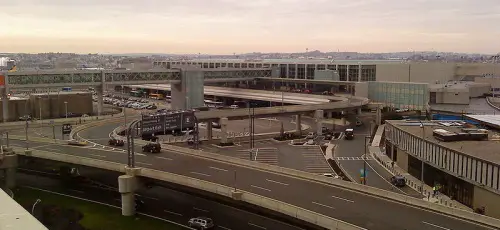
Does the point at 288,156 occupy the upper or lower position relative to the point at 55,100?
lower

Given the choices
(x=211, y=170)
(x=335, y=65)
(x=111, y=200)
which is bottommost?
(x=111, y=200)

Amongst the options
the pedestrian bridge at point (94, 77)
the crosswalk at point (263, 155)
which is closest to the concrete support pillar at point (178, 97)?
the pedestrian bridge at point (94, 77)

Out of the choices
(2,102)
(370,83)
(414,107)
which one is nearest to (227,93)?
(370,83)

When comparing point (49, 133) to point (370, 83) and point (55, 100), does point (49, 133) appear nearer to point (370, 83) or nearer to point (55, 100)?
point (55, 100)

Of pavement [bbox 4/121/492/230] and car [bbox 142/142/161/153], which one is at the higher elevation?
car [bbox 142/142/161/153]

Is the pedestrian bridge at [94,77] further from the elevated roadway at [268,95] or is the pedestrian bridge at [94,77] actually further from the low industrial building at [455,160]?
the low industrial building at [455,160]

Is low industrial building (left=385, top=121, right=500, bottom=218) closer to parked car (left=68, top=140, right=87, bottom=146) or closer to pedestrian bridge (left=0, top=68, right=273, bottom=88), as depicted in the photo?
parked car (left=68, top=140, right=87, bottom=146)

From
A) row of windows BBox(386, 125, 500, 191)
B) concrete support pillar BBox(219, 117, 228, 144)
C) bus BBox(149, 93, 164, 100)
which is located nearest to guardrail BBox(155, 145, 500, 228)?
row of windows BBox(386, 125, 500, 191)
